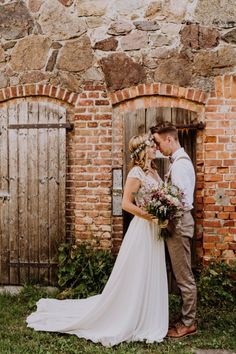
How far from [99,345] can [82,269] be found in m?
1.42

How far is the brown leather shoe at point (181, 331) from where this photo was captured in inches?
180

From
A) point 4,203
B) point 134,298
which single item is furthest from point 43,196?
point 134,298

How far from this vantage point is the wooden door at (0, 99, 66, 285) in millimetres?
5980

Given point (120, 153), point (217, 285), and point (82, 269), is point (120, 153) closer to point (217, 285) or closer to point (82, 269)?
point (82, 269)

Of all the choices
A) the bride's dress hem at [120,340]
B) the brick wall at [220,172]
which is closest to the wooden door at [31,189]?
the bride's dress hem at [120,340]

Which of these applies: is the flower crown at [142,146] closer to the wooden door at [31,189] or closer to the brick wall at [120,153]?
the brick wall at [120,153]

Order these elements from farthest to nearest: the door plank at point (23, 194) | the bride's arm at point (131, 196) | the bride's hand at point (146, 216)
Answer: the door plank at point (23, 194)
the bride's arm at point (131, 196)
the bride's hand at point (146, 216)

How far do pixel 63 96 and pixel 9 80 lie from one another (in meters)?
0.79

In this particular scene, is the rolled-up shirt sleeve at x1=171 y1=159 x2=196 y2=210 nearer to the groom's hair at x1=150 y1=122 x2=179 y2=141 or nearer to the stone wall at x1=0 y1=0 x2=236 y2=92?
the groom's hair at x1=150 y1=122 x2=179 y2=141

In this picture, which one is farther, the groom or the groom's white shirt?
the groom

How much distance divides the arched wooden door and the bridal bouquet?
1418 millimetres

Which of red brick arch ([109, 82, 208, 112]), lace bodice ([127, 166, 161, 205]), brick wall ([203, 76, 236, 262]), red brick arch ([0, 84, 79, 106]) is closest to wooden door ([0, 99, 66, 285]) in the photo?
red brick arch ([0, 84, 79, 106])

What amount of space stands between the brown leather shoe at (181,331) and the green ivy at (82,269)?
4.15ft

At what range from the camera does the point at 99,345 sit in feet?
14.5
